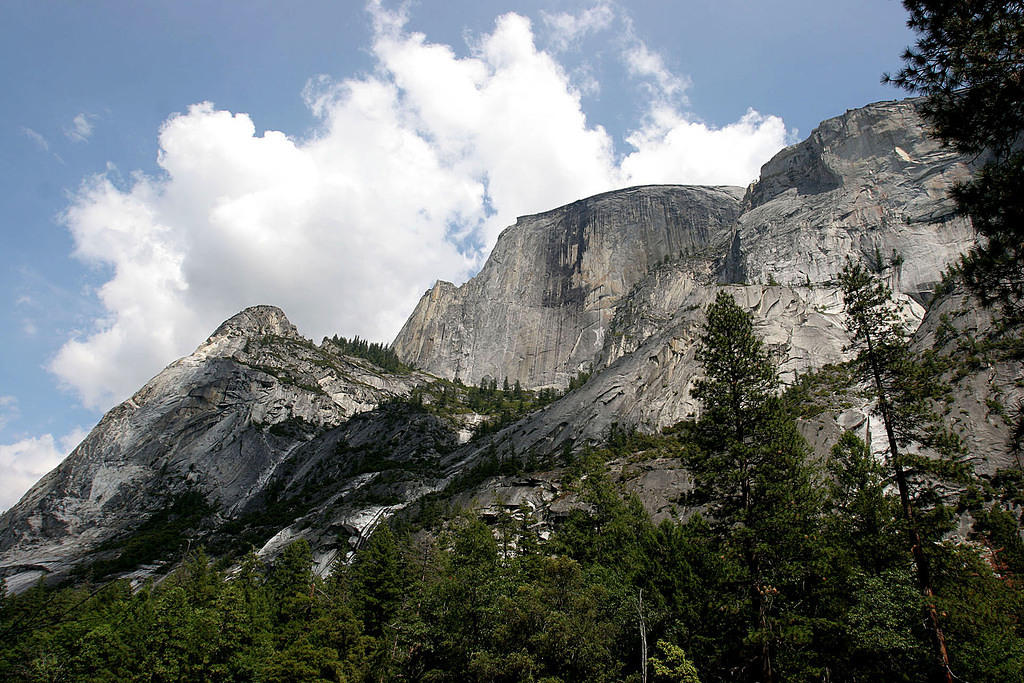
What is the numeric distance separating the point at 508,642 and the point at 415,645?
760 cm

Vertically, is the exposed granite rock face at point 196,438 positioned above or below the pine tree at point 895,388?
above

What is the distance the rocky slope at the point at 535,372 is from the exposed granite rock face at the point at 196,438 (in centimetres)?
49

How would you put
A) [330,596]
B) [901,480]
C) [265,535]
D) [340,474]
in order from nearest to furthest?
A: 1. [901,480]
2. [330,596]
3. [265,535]
4. [340,474]

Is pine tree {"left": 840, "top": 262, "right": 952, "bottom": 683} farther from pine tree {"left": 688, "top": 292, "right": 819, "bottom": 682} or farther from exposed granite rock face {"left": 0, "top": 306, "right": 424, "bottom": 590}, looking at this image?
exposed granite rock face {"left": 0, "top": 306, "right": 424, "bottom": 590}

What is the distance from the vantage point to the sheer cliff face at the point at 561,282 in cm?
15312

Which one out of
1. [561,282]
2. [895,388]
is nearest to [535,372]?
[561,282]

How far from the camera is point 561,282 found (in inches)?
6412

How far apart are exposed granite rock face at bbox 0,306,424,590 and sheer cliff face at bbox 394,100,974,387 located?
3054 centimetres

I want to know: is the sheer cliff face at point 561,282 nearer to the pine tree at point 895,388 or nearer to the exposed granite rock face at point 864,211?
the exposed granite rock face at point 864,211

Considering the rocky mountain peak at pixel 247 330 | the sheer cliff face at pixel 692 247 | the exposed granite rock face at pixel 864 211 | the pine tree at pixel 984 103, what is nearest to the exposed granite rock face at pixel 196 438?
the rocky mountain peak at pixel 247 330

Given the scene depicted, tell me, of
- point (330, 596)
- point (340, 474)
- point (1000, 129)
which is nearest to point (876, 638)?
point (1000, 129)

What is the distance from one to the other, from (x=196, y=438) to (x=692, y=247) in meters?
126

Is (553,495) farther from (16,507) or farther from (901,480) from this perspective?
(16,507)

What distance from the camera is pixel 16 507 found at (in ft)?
397
